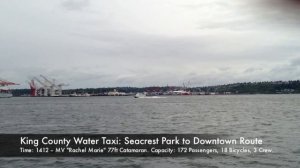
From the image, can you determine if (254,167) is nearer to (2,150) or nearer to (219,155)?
(219,155)

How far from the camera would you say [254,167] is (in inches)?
749

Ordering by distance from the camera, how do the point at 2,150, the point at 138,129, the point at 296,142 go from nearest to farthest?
the point at 2,150 → the point at 296,142 → the point at 138,129

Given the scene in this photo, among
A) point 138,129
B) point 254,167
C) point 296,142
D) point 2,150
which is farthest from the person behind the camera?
point 138,129

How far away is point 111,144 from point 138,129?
528 inches

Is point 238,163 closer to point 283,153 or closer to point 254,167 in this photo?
point 254,167

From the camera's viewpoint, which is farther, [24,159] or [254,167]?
[24,159]

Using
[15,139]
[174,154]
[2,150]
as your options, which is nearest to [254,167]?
[174,154]

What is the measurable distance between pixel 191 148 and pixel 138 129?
1314 centimetres

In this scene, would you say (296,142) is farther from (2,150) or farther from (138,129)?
(2,150)

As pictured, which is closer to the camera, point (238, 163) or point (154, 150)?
point (238, 163)

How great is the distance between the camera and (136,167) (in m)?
19.3

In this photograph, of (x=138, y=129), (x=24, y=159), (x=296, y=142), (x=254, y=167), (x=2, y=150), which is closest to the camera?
(x=254, y=167)

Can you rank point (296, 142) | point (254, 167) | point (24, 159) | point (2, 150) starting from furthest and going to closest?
point (296, 142) < point (2, 150) < point (24, 159) < point (254, 167)

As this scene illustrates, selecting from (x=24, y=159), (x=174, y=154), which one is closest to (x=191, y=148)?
(x=174, y=154)
